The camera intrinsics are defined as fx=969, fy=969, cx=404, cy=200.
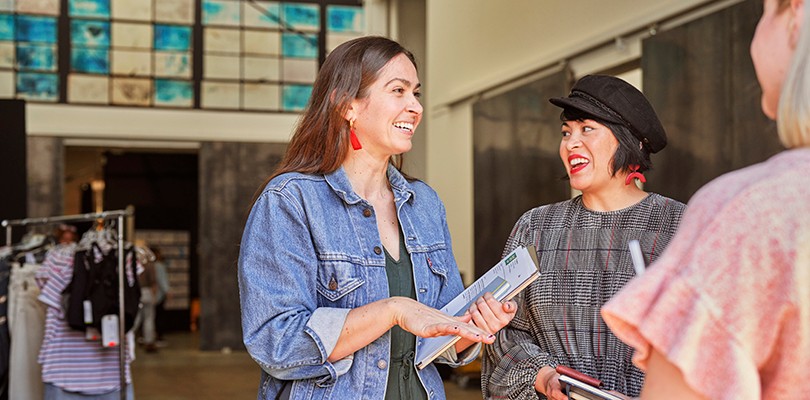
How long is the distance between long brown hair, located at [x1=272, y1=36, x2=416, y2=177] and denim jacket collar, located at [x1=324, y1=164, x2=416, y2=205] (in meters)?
0.02

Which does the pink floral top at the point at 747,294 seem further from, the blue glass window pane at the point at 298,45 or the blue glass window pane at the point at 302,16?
the blue glass window pane at the point at 302,16

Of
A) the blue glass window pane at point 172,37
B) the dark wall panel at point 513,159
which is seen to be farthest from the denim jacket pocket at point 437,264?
the blue glass window pane at point 172,37

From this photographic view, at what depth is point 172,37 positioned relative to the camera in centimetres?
1299

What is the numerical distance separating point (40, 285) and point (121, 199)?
13.1 m

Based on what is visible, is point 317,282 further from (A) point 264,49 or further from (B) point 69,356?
(A) point 264,49

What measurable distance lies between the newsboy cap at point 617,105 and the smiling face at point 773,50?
4.45 ft

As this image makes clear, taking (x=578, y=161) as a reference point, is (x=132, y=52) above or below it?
above

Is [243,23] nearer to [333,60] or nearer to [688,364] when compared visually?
[333,60]

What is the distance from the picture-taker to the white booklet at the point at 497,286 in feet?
5.54

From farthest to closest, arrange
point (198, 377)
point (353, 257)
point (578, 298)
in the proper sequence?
point (198, 377) < point (578, 298) < point (353, 257)

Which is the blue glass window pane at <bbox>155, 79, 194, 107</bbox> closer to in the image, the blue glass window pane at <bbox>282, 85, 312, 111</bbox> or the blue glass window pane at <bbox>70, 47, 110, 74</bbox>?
the blue glass window pane at <bbox>70, 47, 110, 74</bbox>

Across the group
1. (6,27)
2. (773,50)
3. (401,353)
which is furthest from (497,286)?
(6,27)

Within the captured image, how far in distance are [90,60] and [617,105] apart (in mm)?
11541

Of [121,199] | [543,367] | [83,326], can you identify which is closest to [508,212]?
[83,326]
